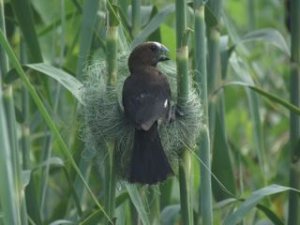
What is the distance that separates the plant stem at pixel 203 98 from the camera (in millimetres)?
2107

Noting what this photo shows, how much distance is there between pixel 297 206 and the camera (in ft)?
8.55

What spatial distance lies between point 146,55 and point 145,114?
20cm

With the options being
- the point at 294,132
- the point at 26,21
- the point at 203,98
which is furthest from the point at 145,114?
the point at 294,132

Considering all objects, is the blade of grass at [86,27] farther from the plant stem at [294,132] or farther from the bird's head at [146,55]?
the plant stem at [294,132]

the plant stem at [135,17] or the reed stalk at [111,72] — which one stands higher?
the plant stem at [135,17]

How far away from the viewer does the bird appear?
206cm

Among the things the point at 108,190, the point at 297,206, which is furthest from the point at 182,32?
the point at 297,206

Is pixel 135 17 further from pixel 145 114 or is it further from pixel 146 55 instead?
pixel 145 114

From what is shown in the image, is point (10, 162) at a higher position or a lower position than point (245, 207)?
higher

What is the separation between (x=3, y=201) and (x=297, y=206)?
1082 millimetres

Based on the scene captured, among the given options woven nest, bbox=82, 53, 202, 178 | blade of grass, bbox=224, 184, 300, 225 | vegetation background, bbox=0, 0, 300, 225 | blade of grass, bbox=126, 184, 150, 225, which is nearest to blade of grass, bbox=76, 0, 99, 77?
vegetation background, bbox=0, 0, 300, 225

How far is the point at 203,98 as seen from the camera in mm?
2180

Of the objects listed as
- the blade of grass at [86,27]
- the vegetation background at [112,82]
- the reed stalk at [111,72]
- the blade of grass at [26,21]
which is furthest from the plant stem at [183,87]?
the blade of grass at [26,21]

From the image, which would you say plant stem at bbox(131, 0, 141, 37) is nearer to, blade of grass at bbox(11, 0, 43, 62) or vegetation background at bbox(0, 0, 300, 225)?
vegetation background at bbox(0, 0, 300, 225)
